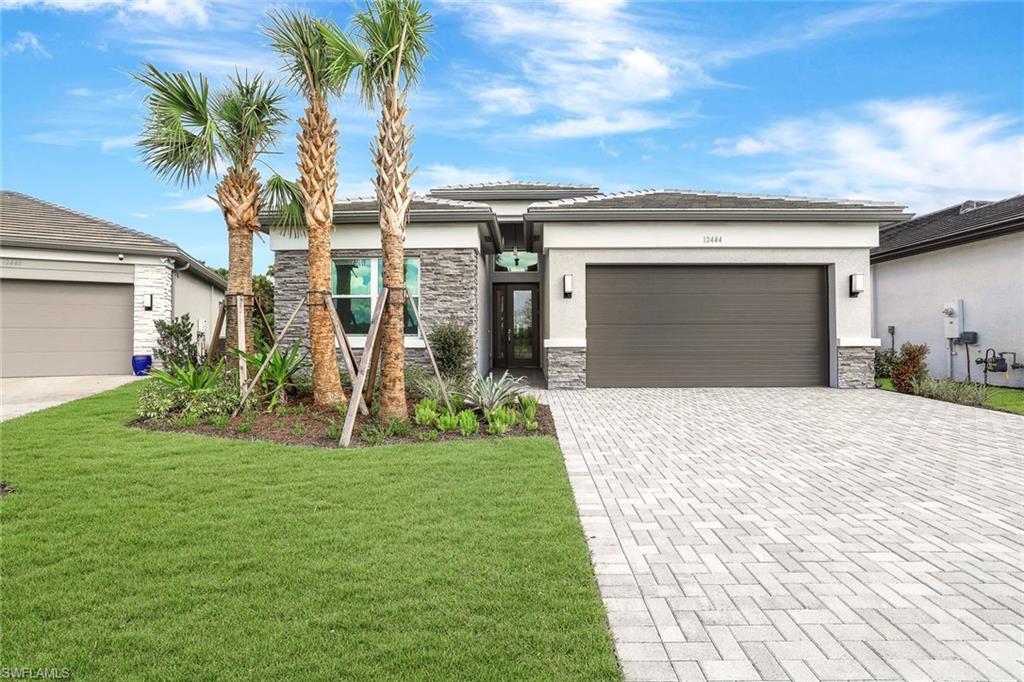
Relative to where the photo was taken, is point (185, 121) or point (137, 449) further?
point (185, 121)

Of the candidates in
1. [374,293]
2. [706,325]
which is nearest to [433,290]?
[374,293]

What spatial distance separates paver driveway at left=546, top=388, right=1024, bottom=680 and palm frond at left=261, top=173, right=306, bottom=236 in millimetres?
7018

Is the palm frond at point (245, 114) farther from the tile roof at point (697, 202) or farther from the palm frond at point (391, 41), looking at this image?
the tile roof at point (697, 202)

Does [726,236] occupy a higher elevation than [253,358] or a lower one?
higher

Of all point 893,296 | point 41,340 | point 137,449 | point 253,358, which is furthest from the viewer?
point 893,296

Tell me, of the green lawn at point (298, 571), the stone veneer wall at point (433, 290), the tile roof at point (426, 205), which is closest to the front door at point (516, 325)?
the stone veneer wall at point (433, 290)

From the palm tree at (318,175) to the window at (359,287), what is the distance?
3.68 m

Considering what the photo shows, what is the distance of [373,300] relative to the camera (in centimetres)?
1223

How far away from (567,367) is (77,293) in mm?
13878

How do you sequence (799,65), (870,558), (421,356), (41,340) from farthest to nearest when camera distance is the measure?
(41,340) < (799,65) < (421,356) < (870,558)

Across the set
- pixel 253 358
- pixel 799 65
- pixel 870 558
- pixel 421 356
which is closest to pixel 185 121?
pixel 253 358

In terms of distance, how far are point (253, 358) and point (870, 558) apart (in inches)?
324

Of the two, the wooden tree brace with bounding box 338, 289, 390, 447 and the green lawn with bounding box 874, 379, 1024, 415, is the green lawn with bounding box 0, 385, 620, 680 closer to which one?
the wooden tree brace with bounding box 338, 289, 390, 447

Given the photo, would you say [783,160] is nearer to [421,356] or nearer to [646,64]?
[646,64]
